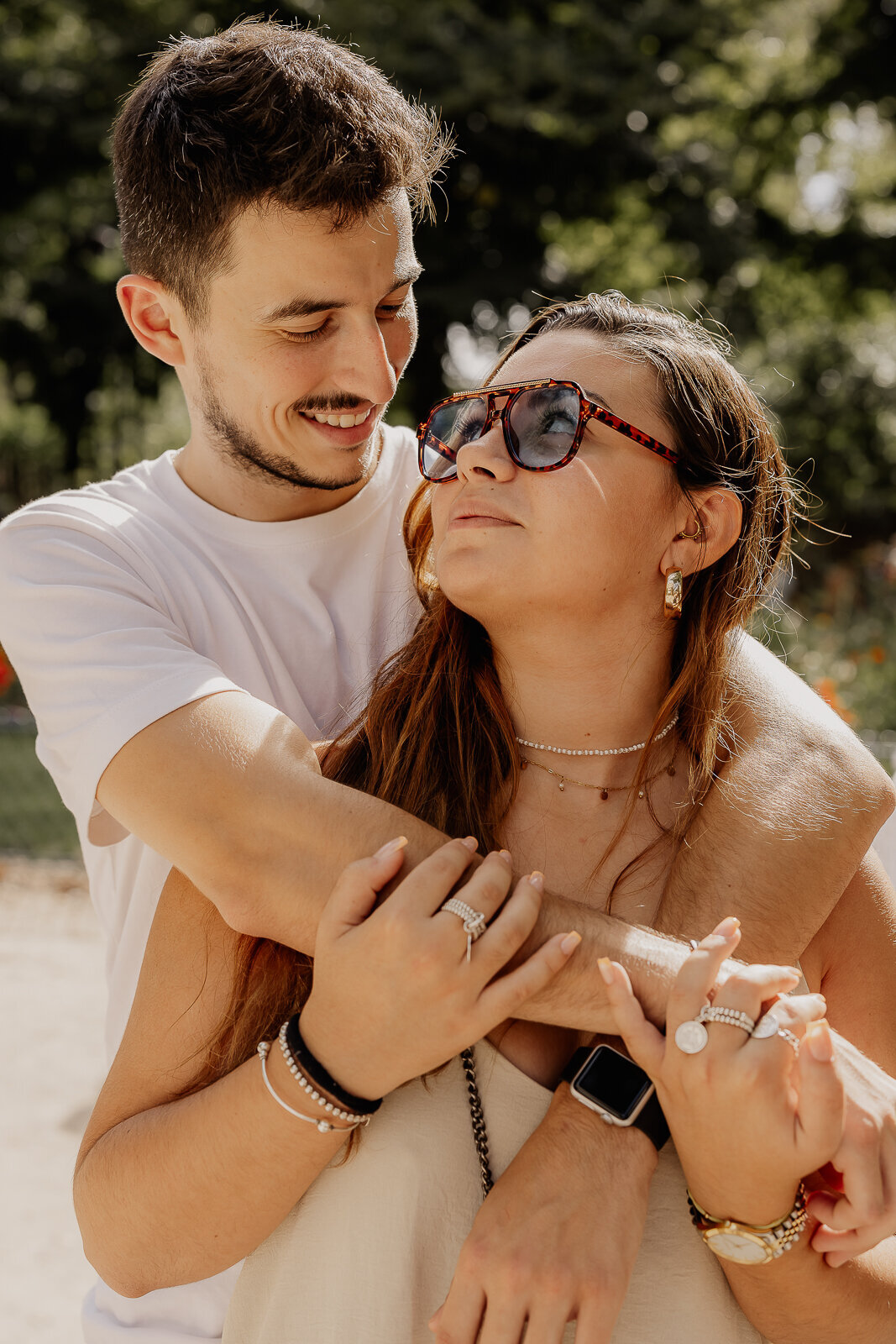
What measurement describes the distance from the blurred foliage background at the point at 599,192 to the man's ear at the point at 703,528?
793 centimetres

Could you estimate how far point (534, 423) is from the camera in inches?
86.7

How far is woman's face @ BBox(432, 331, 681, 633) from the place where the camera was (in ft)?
7.07

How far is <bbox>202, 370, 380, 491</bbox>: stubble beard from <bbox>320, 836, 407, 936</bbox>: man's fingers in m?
1.21

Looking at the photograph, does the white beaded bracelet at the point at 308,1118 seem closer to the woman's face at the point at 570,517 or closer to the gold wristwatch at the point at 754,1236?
the gold wristwatch at the point at 754,1236

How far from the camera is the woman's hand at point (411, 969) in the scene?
164cm

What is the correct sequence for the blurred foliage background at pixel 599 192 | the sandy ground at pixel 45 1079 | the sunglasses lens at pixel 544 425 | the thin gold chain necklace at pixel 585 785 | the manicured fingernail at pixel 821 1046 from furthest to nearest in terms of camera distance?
the blurred foliage background at pixel 599 192
the sandy ground at pixel 45 1079
the thin gold chain necklace at pixel 585 785
the sunglasses lens at pixel 544 425
the manicured fingernail at pixel 821 1046

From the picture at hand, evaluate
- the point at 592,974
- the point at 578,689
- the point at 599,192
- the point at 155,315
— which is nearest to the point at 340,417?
the point at 155,315

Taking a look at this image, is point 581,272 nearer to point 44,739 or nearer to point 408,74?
point 408,74

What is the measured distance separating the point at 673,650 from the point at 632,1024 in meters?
1.01

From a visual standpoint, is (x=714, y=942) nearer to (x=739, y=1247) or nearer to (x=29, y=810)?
(x=739, y=1247)

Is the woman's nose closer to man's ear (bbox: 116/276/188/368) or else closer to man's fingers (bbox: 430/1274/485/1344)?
man's ear (bbox: 116/276/188/368)

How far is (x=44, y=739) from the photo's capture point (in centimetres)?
225

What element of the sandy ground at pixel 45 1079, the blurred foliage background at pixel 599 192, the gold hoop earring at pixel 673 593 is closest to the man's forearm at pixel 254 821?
the gold hoop earring at pixel 673 593

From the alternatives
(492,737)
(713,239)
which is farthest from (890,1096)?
(713,239)
